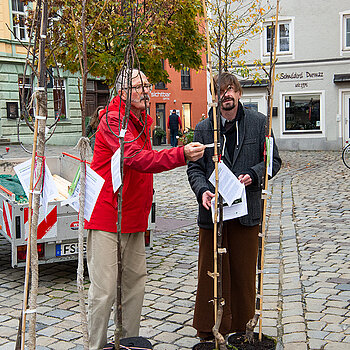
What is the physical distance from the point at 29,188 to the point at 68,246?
3.26 meters

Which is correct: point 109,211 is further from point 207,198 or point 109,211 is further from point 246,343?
point 246,343

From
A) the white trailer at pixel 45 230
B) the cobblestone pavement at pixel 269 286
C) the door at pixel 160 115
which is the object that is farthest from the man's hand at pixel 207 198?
the door at pixel 160 115

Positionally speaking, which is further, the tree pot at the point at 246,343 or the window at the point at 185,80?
the window at the point at 185,80

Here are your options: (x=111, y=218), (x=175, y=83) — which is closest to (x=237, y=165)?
(x=111, y=218)

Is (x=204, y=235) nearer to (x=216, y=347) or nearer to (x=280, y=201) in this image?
(x=216, y=347)

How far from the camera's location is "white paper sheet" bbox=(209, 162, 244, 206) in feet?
10.9

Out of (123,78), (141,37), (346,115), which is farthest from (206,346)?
(346,115)

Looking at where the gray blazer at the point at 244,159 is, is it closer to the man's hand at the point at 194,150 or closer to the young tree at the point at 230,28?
the man's hand at the point at 194,150

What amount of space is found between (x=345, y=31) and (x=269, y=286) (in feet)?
70.5

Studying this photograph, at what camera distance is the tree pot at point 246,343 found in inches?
144

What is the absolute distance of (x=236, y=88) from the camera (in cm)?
372

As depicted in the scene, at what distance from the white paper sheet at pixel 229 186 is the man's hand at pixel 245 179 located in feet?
0.80

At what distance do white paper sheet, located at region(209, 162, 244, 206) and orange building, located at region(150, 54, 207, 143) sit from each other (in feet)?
→ 98.7

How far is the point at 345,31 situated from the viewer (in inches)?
961
